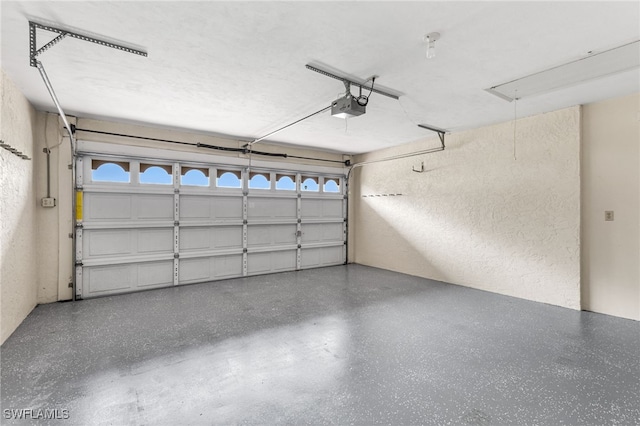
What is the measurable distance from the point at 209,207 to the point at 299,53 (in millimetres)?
3366

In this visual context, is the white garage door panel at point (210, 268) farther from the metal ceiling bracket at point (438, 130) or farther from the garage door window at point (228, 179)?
the metal ceiling bracket at point (438, 130)

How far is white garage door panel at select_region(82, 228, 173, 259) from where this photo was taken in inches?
159

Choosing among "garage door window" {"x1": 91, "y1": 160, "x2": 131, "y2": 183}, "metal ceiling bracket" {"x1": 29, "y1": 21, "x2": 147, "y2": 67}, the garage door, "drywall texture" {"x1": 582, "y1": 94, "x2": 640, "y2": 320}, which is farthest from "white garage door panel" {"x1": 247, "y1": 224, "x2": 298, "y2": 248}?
"drywall texture" {"x1": 582, "y1": 94, "x2": 640, "y2": 320}

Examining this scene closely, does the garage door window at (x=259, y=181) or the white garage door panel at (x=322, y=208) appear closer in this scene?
the garage door window at (x=259, y=181)

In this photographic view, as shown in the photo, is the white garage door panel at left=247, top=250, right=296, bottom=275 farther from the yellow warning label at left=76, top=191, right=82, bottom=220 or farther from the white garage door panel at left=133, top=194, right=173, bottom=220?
the yellow warning label at left=76, top=191, right=82, bottom=220

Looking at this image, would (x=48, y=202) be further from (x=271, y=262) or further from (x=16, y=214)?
(x=271, y=262)

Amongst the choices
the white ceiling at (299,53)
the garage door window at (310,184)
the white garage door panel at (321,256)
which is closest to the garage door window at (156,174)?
the white ceiling at (299,53)

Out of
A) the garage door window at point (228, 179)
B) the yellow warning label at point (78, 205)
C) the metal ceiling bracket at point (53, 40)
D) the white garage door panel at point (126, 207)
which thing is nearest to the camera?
the metal ceiling bracket at point (53, 40)

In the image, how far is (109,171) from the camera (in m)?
4.20

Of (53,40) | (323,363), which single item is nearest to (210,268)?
(323,363)

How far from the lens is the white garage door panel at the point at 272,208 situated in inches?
213

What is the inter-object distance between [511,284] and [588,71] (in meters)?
2.77

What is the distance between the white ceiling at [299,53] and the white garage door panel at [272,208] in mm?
1929

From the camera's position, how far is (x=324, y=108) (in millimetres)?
3551
